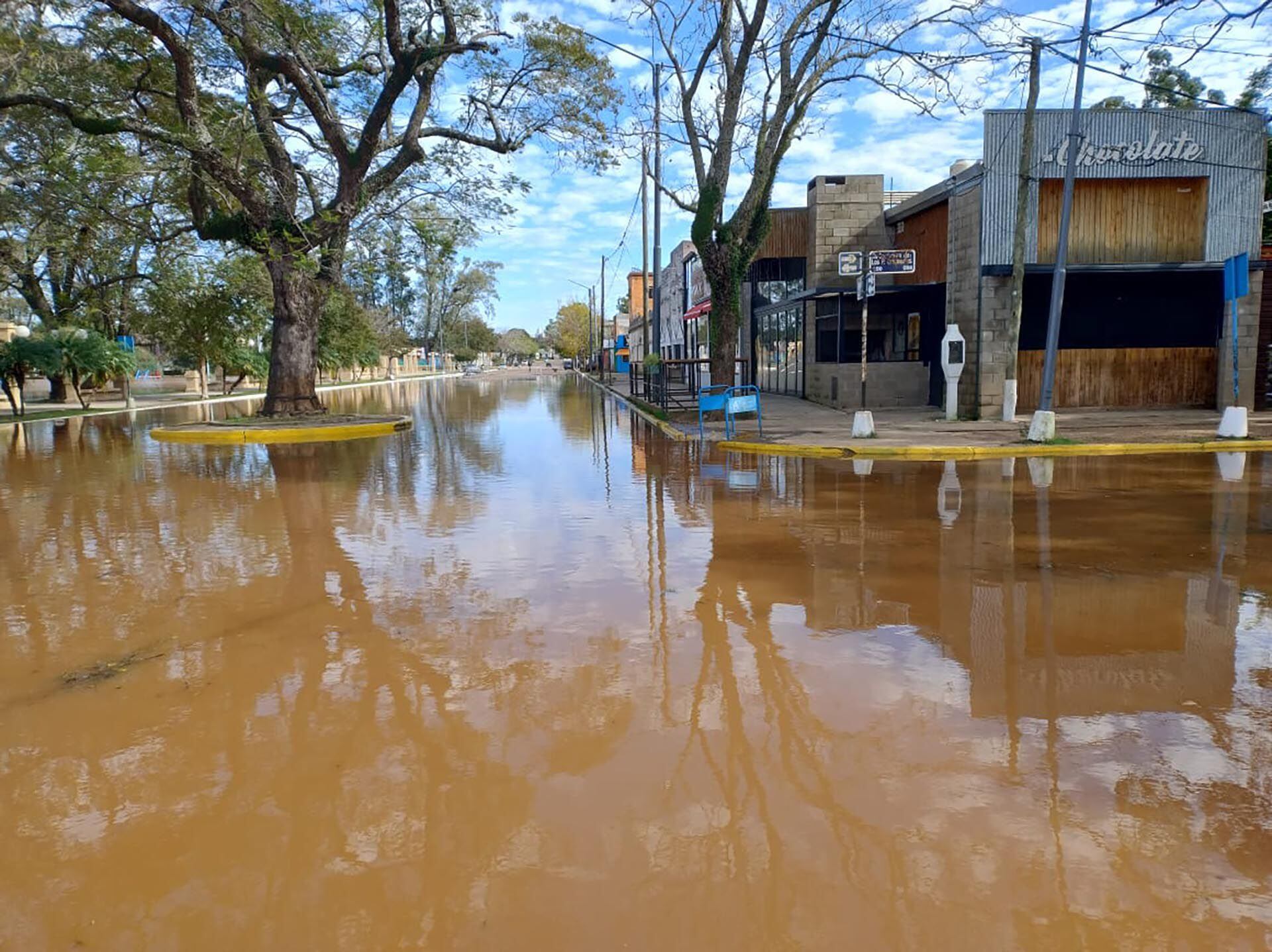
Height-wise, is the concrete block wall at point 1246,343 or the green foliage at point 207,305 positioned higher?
the green foliage at point 207,305

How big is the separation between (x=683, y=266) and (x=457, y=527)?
3624 centimetres

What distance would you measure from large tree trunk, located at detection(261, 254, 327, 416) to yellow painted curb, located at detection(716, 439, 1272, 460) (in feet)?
45.4

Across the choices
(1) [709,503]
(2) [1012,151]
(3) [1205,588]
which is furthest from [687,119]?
(3) [1205,588]

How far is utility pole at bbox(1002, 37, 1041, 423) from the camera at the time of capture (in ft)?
52.5

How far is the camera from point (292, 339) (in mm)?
22125

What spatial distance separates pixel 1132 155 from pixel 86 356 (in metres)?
31.4

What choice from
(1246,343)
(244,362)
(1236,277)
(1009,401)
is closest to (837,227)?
(1009,401)

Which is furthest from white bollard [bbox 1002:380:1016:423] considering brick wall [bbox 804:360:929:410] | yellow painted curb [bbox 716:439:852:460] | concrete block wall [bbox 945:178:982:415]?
yellow painted curb [bbox 716:439:852:460]

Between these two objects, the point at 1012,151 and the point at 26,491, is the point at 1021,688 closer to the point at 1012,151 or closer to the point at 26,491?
the point at 26,491

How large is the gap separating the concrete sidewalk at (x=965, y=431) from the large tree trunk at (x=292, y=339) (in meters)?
9.62

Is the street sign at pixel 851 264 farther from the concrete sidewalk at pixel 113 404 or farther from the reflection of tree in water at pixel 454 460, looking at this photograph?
the concrete sidewalk at pixel 113 404

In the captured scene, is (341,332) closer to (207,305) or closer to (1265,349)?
(207,305)

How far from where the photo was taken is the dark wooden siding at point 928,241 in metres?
22.5

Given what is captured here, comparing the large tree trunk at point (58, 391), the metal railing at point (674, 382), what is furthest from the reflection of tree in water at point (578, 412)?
the large tree trunk at point (58, 391)
